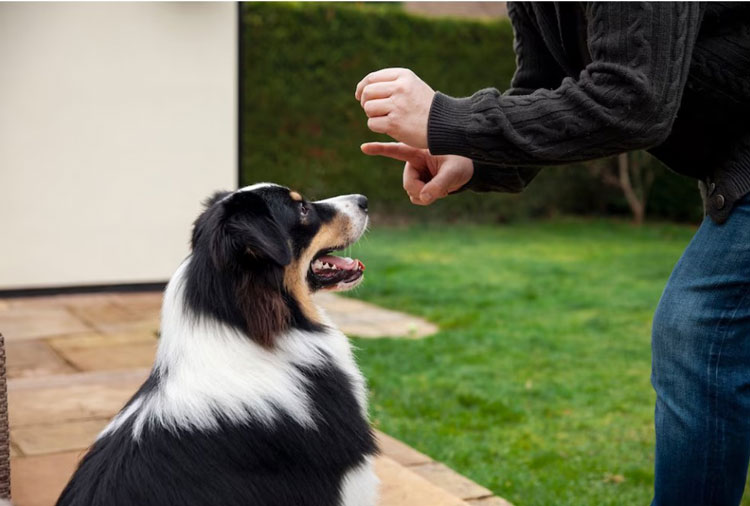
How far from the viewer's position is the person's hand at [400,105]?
1560mm

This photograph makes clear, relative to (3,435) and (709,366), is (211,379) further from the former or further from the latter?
(709,366)

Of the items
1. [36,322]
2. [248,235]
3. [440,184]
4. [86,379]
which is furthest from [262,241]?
[36,322]

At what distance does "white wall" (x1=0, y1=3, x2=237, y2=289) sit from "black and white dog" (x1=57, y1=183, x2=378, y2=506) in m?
5.31

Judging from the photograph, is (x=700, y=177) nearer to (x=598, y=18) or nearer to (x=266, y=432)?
(x=598, y=18)

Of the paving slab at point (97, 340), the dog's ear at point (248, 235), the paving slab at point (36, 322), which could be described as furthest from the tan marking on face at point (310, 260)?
the paving slab at point (36, 322)

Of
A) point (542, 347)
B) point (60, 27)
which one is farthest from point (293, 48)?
point (542, 347)

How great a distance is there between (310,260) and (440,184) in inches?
19.6

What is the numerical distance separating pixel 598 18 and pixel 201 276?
42.8 inches

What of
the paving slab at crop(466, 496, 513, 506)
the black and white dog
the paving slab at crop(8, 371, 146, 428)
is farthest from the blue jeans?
the paving slab at crop(8, 371, 146, 428)

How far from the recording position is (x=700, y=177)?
74.5 inches

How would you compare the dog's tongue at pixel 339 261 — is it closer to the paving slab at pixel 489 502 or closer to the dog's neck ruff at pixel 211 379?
the dog's neck ruff at pixel 211 379

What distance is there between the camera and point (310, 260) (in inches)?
92.7

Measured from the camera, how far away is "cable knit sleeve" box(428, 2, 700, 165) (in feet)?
4.73

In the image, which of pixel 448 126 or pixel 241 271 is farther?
pixel 241 271
